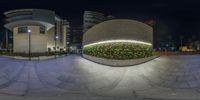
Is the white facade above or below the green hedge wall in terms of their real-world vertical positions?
above

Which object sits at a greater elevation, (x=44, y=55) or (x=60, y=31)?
(x=60, y=31)

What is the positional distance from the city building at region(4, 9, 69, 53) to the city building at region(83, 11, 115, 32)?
1.76 meters

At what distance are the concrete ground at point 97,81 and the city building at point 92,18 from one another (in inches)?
172

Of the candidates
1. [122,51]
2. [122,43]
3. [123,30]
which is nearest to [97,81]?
[122,51]

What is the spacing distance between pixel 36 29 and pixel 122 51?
12.0 metres

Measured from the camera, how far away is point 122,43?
68.1 feet

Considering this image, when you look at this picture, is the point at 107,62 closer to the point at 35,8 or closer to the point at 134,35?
the point at 134,35

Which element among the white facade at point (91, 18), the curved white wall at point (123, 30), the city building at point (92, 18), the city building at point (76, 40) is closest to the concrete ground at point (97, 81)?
the curved white wall at point (123, 30)

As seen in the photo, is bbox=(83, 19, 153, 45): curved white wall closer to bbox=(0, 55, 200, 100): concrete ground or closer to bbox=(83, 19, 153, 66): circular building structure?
bbox=(83, 19, 153, 66): circular building structure

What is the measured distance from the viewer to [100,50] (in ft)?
70.0

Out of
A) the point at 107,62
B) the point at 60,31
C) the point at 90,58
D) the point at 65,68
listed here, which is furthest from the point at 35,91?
the point at 60,31

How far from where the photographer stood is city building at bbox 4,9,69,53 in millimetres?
23916

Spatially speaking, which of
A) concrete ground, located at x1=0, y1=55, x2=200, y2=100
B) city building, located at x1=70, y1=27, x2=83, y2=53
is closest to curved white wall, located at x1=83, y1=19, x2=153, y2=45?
concrete ground, located at x1=0, y1=55, x2=200, y2=100

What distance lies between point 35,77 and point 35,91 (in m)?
2.07
